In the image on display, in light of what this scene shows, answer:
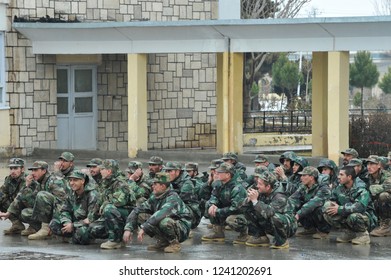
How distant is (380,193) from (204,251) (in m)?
2.86

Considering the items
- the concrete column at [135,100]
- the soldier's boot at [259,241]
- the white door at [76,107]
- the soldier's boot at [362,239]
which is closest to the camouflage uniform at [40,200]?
the soldier's boot at [259,241]

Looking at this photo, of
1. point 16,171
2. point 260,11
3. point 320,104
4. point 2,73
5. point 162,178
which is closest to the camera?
point 162,178

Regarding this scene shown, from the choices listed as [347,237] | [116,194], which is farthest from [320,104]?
[116,194]

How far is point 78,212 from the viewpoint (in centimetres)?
1628

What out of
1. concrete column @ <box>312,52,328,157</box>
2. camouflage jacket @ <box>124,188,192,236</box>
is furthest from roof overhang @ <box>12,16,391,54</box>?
camouflage jacket @ <box>124,188,192,236</box>

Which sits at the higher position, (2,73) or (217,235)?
(2,73)

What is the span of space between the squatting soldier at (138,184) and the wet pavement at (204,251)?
0.59 meters

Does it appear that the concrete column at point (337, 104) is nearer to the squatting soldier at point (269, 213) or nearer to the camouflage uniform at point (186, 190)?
the camouflage uniform at point (186, 190)

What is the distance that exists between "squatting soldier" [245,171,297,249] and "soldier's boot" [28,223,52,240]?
284 centimetres

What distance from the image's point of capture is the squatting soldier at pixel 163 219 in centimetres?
1521

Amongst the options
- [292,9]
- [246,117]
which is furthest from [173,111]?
[292,9]

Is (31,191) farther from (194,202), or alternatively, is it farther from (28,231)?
(194,202)

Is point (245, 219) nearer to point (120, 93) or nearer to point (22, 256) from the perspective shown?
point (22, 256)

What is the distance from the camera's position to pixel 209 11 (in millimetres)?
31375
